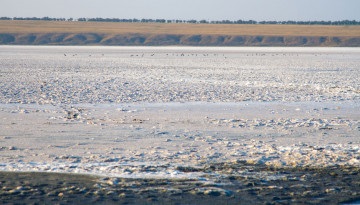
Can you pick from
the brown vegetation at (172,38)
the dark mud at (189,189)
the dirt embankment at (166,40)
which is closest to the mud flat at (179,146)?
the dark mud at (189,189)

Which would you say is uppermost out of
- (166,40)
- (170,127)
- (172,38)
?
(170,127)

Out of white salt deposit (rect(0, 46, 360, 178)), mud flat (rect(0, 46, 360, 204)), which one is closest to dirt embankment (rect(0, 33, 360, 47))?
white salt deposit (rect(0, 46, 360, 178))

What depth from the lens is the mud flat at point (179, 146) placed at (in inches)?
275

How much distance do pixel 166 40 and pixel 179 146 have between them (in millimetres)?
85392

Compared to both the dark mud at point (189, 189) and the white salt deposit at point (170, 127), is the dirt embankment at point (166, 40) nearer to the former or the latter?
the white salt deposit at point (170, 127)

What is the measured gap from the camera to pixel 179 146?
31.2 feet

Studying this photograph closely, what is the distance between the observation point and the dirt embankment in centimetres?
9031

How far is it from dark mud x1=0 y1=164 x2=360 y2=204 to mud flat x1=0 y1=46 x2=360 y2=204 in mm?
11

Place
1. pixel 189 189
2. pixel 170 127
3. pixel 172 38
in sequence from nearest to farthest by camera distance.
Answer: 1. pixel 189 189
2. pixel 170 127
3. pixel 172 38

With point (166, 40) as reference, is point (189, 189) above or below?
above


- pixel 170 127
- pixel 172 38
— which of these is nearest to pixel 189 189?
pixel 170 127

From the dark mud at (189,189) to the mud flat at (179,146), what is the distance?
11 mm

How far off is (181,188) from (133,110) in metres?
6.84

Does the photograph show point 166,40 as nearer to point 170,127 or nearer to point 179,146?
point 170,127
